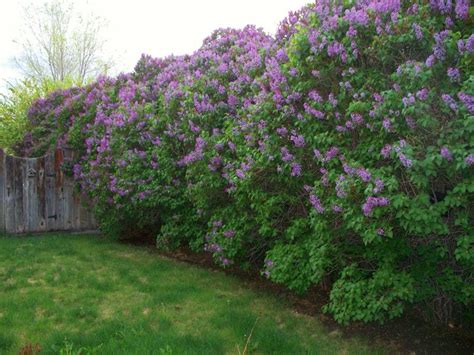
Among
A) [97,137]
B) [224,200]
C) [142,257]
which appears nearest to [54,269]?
[142,257]

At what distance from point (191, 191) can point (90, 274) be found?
177 centimetres

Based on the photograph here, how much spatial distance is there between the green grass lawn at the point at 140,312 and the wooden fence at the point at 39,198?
1.89 metres

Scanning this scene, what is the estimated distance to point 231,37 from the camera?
8.01m

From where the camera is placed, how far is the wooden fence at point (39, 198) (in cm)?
900

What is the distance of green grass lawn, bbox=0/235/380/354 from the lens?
432cm

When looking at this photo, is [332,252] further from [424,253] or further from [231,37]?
[231,37]

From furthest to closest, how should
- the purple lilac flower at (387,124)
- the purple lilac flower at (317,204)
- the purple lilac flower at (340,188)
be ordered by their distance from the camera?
the purple lilac flower at (317,204) < the purple lilac flower at (340,188) < the purple lilac flower at (387,124)

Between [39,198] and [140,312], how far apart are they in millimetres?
5232

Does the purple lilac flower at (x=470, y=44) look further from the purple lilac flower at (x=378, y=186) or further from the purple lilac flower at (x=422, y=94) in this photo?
the purple lilac flower at (x=378, y=186)

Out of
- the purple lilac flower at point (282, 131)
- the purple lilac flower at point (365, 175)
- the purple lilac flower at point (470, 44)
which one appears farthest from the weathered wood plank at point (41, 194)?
the purple lilac flower at point (470, 44)

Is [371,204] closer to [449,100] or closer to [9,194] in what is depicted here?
[449,100]

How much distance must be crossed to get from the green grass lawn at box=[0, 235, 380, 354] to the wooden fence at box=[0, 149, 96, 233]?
6.22 feet

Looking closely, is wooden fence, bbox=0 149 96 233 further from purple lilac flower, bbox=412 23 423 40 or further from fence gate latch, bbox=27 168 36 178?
purple lilac flower, bbox=412 23 423 40

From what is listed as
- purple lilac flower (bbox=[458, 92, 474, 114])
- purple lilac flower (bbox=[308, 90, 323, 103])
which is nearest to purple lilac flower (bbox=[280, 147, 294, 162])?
purple lilac flower (bbox=[308, 90, 323, 103])
